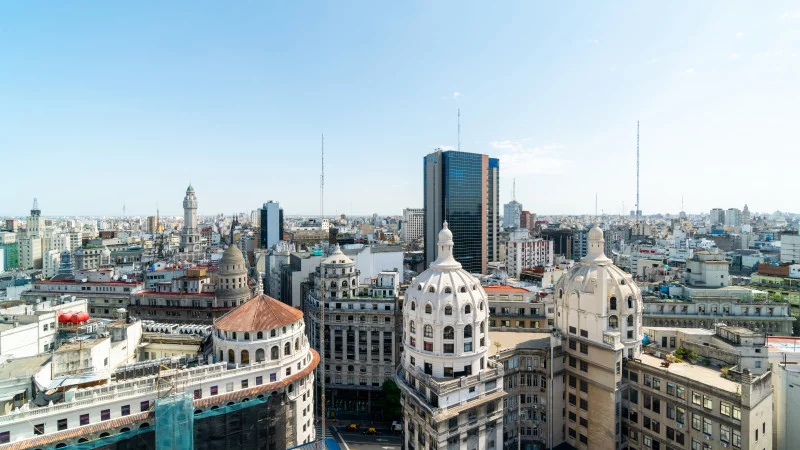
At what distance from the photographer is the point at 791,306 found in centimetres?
9338

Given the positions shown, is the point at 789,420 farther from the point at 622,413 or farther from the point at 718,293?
the point at 718,293

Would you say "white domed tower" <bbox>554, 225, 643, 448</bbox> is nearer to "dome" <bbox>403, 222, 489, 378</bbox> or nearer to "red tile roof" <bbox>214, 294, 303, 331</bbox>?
"dome" <bbox>403, 222, 489, 378</bbox>

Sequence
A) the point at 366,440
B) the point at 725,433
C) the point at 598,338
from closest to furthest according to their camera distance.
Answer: the point at 725,433 < the point at 598,338 < the point at 366,440

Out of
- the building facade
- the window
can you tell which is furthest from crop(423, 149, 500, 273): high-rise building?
the window

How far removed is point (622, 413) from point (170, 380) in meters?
57.2

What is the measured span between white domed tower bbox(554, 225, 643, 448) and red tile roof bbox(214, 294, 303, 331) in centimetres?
3905

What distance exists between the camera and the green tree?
73062mm

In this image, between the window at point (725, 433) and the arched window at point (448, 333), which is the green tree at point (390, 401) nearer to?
the arched window at point (448, 333)

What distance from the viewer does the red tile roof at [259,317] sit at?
56.8 metres

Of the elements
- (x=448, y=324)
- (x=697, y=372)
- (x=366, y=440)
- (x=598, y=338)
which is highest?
(x=448, y=324)

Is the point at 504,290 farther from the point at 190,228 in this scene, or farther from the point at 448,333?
the point at 190,228

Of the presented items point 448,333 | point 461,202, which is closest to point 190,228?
point 461,202

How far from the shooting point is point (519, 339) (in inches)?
2482

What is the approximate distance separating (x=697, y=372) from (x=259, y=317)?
56563 mm
